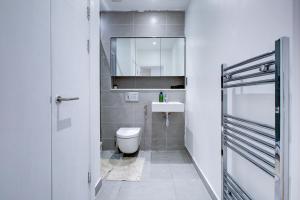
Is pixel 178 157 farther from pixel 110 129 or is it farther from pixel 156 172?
pixel 110 129

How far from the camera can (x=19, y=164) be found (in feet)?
2.86

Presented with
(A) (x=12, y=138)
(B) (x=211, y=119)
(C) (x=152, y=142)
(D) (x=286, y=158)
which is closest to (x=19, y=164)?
(A) (x=12, y=138)

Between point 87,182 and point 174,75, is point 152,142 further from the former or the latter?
point 87,182

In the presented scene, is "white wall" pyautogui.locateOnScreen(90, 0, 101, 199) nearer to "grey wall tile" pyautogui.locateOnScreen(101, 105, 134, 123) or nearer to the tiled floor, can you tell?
the tiled floor

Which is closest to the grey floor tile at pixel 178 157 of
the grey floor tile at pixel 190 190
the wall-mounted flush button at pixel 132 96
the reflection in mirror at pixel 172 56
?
the grey floor tile at pixel 190 190

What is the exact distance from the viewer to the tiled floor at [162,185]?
6.09 ft

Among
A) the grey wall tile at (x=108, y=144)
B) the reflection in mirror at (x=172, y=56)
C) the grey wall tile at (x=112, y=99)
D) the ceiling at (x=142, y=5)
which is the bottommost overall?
the grey wall tile at (x=108, y=144)

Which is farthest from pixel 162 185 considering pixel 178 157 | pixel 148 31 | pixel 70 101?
pixel 148 31

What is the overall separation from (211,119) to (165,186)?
0.93 meters

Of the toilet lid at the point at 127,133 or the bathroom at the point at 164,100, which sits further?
the toilet lid at the point at 127,133

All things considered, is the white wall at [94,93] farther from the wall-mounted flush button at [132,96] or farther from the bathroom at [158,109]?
the wall-mounted flush button at [132,96]

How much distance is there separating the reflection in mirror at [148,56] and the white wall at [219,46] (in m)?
0.95

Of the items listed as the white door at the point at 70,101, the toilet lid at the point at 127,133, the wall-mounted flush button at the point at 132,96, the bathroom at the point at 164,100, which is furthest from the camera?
the wall-mounted flush button at the point at 132,96

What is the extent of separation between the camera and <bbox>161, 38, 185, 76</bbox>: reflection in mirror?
3.35 meters
